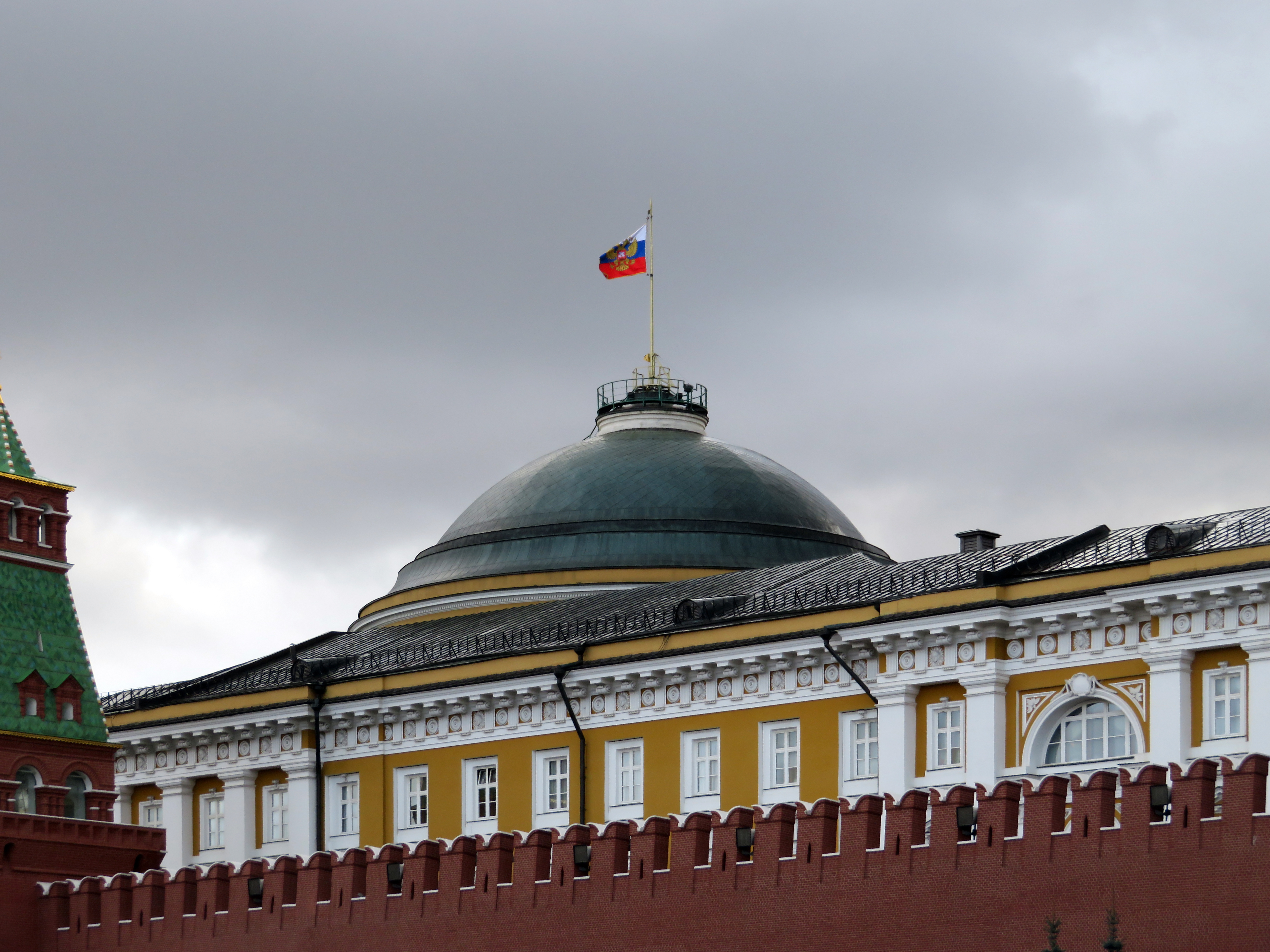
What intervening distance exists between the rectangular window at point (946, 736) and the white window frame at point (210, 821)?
13.6 meters

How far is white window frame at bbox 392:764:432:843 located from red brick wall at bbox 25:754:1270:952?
5730 mm

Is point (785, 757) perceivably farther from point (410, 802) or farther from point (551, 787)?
point (410, 802)

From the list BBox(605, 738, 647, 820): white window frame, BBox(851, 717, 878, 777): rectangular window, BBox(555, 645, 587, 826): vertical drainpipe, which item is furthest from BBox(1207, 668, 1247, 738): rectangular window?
BBox(555, 645, 587, 826): vertical drainpipe

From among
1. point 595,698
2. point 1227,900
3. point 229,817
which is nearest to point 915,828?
point 1227,900

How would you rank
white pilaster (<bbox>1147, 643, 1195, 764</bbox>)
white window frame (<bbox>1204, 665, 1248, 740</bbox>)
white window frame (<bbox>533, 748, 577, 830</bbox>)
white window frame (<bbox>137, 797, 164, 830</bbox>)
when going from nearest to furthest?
white window frame (<bbox>1204, 665, 1248, 740</bbox>) < white pilaster (<bbox>1147, 643, 1195, 764</bbox>) < white window frame (<bbox>533, 748, 577, 830</bbox>) < white window frame (<bbox>137, 797, 164, 830</bbox>)

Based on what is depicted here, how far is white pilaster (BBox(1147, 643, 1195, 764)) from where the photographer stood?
32.7 m

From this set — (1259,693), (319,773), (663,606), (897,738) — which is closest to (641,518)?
(663,606)

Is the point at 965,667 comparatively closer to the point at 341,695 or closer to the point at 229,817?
the point at 341,695

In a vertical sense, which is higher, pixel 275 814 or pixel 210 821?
pixel 275 814

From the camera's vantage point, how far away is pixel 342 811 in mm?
41938

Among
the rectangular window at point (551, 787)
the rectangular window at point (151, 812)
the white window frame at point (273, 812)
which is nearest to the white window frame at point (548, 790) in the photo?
the rectangular window at point (551, 787)

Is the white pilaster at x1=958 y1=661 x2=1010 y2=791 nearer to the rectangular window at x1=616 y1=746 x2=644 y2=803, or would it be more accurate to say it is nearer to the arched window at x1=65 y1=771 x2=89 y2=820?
the rectangular window at x1=616 y1=746 x2=644 y2=803

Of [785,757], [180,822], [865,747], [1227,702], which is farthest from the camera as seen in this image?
[180,822]

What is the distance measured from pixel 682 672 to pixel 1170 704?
7.88 meters
